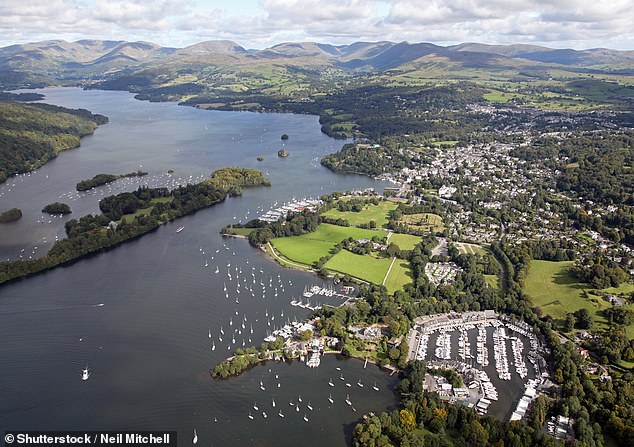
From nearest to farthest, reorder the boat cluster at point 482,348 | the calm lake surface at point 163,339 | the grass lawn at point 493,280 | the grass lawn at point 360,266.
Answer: the calm lake surface at point 163,339 < the boat cluster at point 482,348 < the grass lawn at point 493,280 < the grass lawn at point 360,266

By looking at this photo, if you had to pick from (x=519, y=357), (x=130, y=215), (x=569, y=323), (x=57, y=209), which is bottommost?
(x=519, y=357)

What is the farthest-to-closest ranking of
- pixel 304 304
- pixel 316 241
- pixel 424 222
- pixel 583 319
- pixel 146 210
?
pixel 146 210
pixel 424 222
pixel 316 241
pixel 304 304
pixel 583 319

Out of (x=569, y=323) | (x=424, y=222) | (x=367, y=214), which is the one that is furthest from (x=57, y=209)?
(x=569, y=323)

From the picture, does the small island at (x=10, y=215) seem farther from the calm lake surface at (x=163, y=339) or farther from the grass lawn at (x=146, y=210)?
the grass lawn at (x=146, y=210)

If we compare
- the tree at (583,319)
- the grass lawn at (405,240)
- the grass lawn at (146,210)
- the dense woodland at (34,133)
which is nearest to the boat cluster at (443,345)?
the tree at (583,319)

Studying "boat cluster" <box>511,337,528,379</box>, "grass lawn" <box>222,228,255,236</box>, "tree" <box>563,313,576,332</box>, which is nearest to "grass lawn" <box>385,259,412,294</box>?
"boat cluster" <box>511,337,528,379</box>

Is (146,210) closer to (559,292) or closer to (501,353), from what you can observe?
(501,353)

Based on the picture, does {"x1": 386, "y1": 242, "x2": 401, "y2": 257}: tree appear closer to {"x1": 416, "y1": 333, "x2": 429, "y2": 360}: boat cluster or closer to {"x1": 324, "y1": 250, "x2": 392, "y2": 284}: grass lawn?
{"x1": 324, "y1": 250, "x2": 392, "y2": 284}: grass lawn
